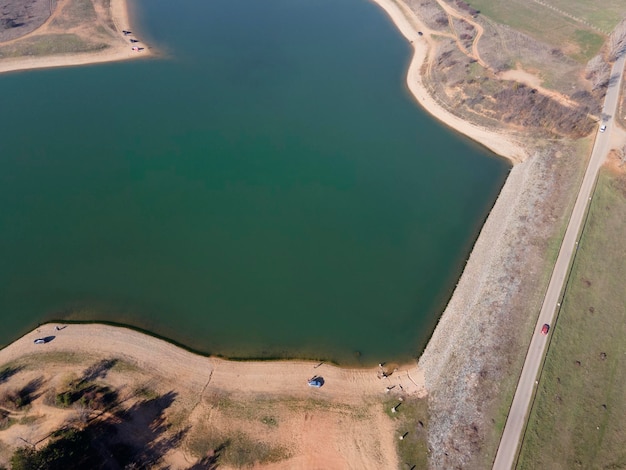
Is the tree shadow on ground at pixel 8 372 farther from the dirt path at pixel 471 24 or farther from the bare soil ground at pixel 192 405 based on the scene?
the dirt path at pixel 471 24

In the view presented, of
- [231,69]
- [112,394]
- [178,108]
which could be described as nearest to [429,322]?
[112,394]

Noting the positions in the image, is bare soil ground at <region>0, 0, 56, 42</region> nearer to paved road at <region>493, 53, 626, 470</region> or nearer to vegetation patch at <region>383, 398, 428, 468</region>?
vegetation patch at <region>383, 398, 428, 468</region>

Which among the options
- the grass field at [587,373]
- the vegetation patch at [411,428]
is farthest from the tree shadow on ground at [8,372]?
the grass field at [587,373]

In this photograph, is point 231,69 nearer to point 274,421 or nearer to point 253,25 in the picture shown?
point 253,25

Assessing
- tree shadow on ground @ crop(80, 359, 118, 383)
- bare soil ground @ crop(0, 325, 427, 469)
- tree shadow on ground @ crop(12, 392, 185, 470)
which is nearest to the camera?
tree shadow on ground @ crop(12, 392, 185, 470)

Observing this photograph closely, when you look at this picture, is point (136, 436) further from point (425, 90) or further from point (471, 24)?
point (471, 24)

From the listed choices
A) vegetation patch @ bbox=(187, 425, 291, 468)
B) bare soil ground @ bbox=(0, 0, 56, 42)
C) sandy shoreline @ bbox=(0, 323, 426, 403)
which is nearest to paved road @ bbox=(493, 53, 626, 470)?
sandy shoreline @ bbox=(0, 323, 426, 403)

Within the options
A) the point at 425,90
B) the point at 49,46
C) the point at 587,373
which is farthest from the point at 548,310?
the point at 49,46
